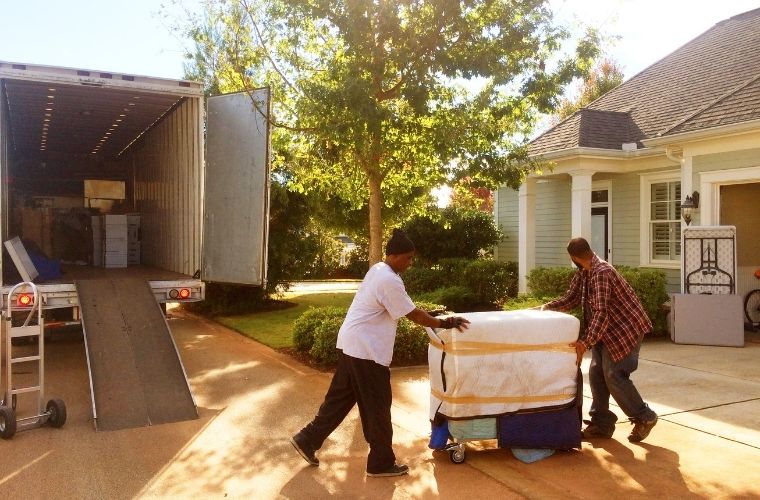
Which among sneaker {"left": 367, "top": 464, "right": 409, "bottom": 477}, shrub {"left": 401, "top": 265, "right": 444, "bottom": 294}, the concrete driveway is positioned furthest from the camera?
shrub {"left": 401, "top": 265, "right": 444, "bottom": 294}

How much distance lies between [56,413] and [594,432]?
4862 mm

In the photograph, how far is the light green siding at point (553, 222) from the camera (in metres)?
16.1

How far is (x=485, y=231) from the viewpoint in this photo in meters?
18.5

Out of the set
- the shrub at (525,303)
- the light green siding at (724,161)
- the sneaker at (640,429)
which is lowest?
the sneaker at (640,429)

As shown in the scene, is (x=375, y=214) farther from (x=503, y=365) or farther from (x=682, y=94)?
(x=682, y=94)

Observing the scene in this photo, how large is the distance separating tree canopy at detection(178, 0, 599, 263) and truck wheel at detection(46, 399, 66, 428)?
4515 millimetres

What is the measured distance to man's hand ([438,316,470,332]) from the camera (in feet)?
17.2

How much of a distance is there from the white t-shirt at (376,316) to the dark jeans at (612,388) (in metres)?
1.92

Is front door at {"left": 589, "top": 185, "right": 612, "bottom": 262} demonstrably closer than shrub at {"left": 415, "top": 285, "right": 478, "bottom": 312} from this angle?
No

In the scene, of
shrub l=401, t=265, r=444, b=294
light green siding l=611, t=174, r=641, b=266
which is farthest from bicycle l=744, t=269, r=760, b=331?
shrub l=401, t=265, r=444, b=294

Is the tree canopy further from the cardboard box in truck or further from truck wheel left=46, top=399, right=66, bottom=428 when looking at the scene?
truck wheel left=46, top=399, right=66, bottom=428

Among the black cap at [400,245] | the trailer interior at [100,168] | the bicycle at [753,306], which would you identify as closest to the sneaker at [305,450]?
the black cap at [400,245]

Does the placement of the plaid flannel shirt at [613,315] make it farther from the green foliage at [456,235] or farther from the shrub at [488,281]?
the green foliage at [456,235]

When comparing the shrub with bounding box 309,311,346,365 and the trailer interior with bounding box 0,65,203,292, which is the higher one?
the trailer interior with bounding box 0,65,203,292
